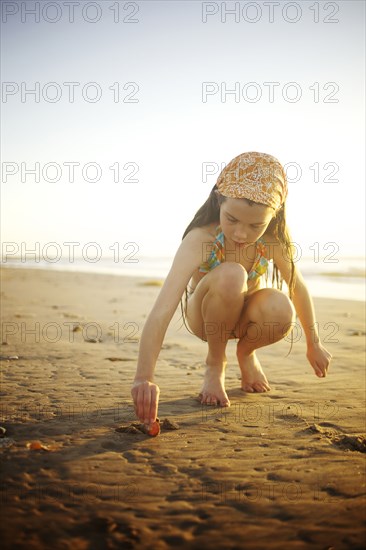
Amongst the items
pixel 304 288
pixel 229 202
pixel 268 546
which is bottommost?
pixel 268 546

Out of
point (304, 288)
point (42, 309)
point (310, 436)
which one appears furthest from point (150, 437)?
point (42, 309)

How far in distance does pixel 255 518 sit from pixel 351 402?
1.53m

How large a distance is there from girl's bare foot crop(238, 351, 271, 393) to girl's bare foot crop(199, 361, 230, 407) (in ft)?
0.88

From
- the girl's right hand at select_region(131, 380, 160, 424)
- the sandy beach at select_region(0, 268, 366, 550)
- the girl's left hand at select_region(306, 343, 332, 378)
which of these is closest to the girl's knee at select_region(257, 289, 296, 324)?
the girl's left hand at select_region(306, 343, 332, 378)

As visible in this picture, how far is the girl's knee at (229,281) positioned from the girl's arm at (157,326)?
16 cm

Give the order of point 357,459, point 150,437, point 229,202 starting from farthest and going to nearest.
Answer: point 229,202 < point 150,437 < point 357,459

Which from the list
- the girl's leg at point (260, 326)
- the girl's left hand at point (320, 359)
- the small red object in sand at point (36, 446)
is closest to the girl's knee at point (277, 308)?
the girl's leg at point (260, 326)

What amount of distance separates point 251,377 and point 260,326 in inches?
16.5

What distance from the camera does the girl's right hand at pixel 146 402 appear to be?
7.17 feet

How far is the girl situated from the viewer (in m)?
2.69

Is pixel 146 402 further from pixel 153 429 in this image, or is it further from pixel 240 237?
pixel 240 237

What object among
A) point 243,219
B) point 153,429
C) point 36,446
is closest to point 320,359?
point 243,219

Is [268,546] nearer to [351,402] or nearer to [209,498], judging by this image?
[209,498]

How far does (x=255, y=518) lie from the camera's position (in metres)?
1.55
